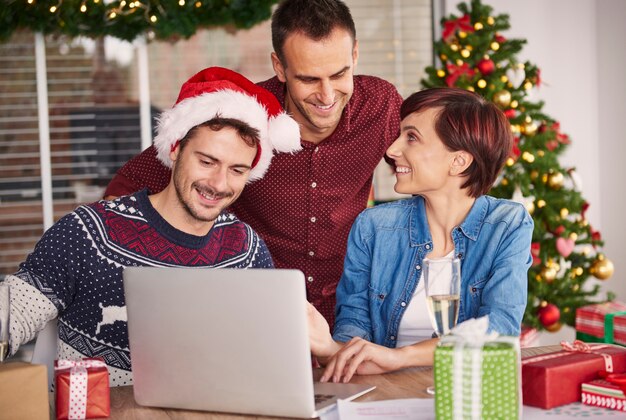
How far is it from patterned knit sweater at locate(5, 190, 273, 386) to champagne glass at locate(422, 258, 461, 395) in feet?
2.66

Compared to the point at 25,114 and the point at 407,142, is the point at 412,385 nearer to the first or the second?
the point at 407,142

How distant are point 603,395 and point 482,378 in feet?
1.20

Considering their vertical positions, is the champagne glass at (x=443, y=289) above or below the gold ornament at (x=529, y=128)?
below

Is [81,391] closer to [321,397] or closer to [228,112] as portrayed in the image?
[321,397]

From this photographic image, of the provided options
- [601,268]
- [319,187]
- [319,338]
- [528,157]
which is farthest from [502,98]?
[319,338]

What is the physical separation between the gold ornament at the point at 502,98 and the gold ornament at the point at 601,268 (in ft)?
3.30

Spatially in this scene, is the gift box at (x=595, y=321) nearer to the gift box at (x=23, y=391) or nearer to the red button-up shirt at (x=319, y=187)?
the red button-up shirt at (x=319, y=187)

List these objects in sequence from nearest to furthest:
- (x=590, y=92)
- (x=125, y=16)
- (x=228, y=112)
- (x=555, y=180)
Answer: (x=228, y=112) < (x=555, y=180) < (x=125, y=16) < (x=590, y=92)

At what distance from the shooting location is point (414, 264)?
2.31m

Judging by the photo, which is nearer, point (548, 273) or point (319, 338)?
point (319, 338)

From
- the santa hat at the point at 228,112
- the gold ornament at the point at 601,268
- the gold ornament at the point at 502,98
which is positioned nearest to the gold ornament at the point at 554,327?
the gold ornament at the point at 601,268

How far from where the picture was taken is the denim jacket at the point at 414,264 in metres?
2.14

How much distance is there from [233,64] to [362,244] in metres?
3.73

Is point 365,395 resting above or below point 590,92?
below
